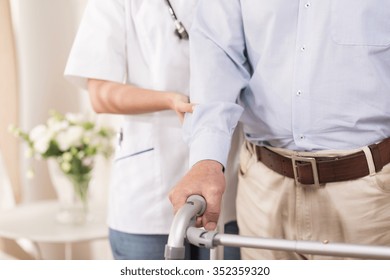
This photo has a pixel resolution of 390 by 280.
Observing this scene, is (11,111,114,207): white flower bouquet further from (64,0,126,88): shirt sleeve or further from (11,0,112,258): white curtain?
(64,0,126,88): shirt sleeve

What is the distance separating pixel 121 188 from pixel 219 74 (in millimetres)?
361

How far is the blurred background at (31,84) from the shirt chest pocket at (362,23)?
2.70ft

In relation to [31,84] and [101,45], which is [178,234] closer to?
[101,45]

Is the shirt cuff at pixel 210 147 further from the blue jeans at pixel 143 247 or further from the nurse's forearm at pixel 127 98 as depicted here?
the blue jeans at pixel 143 247

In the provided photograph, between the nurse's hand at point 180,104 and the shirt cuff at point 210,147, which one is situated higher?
the nurse's hand at point 180,104

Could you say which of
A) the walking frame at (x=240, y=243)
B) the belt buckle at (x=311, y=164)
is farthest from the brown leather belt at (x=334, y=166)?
the walking frame at (x=240, y=243)

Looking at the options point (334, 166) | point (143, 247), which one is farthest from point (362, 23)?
point (143, 247)

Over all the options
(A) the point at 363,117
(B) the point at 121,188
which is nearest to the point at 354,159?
(A) the point at 363,117

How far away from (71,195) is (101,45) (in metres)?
0.77

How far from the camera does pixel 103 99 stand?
4.98ft

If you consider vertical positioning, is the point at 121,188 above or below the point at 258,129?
below

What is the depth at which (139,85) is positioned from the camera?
1.54 m

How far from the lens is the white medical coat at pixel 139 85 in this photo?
1494mm
